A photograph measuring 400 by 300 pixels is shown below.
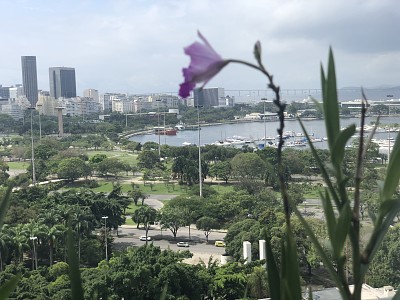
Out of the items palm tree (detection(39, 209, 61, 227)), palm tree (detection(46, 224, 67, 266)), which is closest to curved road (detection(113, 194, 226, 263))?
palm tree (detection(39, 209, 61, 227))

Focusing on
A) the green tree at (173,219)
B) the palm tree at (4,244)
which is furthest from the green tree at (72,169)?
the palm tree at (4,244)

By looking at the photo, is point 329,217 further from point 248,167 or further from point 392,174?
point 248,167

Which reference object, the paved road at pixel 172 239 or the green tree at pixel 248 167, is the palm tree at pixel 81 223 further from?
the green tree at pixel 248 167

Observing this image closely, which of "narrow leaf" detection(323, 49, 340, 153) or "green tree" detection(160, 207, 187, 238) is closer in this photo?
"narrow leaf" detection(323, 49, 340, 153)

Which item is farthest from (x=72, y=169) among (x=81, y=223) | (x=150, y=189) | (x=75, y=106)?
(x=75, y=106)

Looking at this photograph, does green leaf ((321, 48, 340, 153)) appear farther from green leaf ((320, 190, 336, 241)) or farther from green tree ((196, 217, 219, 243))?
green tree ((196, 217, 219, 243))

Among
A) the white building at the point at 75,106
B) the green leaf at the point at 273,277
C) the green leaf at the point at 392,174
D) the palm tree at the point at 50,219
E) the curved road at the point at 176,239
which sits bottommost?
the curved road at the point at 176,239
